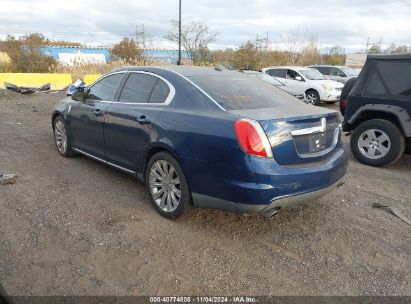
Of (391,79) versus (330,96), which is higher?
Answer: (391,79)

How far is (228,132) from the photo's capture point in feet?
9.93

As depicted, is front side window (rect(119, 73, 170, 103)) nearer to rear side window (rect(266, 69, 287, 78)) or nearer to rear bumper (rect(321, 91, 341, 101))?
rear bumper (rect(321, 91, 341, 101))

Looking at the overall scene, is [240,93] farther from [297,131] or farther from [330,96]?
[330,96]

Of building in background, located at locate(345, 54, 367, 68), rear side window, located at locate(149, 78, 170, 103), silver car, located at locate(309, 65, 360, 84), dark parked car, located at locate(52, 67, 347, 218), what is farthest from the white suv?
building in background, located at locate(345, 54, 367, 68)

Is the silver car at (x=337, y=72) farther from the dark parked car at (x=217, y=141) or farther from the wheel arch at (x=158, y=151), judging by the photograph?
the wheel arch at (x=158, y=151)

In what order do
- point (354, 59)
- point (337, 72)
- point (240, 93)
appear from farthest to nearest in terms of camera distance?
point (354, 59), point (337, 72), point (240, 93)

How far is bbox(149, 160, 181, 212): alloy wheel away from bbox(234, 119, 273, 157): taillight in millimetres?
886

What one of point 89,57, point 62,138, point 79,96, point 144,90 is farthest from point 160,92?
point 89,57

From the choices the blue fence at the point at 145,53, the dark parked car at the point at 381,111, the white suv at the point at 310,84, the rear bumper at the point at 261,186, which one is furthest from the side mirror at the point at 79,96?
the blue fence at the point at 145,53

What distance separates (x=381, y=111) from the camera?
558 centimetres

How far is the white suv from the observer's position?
44.2 feet

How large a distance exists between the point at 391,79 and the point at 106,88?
439cm

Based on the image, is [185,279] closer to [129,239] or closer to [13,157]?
[129,239]

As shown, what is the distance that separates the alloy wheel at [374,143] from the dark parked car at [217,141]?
7.66 ft
